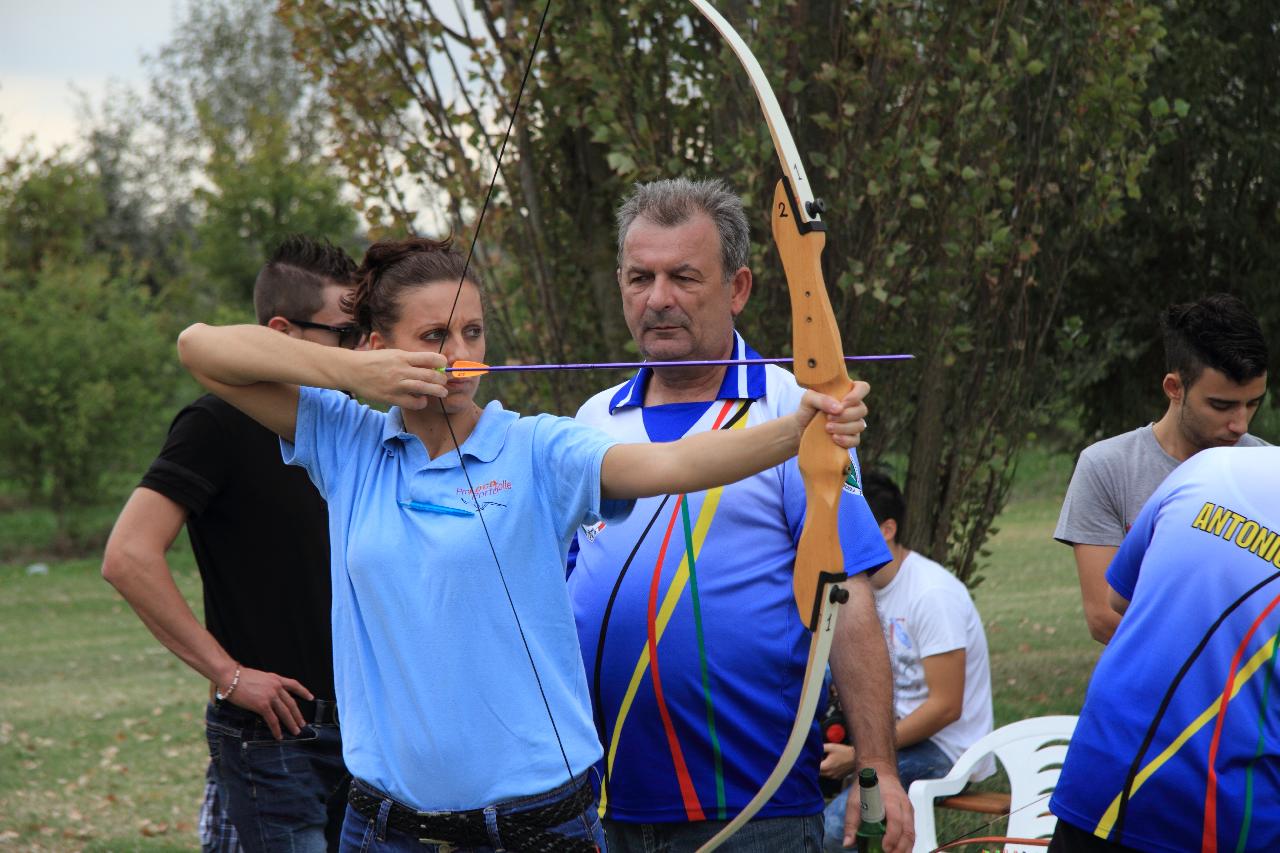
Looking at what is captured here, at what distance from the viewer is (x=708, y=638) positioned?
90.5 inches

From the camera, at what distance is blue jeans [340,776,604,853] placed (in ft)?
6.22

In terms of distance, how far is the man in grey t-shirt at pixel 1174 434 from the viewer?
120 inches

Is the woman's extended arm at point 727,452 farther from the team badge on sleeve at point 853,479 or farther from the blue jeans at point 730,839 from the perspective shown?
the blue jeans at point 730,839

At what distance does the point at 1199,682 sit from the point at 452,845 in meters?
1.09

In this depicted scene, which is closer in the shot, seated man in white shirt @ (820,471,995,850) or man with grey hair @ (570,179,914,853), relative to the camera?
man with grey hair @ (570,179,914,853)

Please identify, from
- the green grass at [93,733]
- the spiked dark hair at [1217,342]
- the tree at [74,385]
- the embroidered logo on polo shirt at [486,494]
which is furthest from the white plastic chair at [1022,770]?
the tree at [74,385]

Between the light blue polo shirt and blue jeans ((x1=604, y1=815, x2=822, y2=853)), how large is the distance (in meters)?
0.42

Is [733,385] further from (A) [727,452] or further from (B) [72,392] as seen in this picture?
(B) [72,392]

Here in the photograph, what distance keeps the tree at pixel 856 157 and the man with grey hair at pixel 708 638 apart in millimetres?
2151

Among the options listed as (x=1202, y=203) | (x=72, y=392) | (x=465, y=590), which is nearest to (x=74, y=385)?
(x=72, y=392)

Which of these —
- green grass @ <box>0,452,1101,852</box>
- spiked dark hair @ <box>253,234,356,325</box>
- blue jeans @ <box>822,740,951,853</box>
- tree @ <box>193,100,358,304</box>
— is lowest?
green grass @ <box>0,452,1101,852</box>

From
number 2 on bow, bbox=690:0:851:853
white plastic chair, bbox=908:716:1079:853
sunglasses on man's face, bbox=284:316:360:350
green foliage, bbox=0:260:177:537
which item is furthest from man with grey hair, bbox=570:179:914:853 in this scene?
green foliage, bbox=0:260:177:537

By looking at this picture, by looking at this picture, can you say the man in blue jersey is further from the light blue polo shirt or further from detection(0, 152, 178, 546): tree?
detection(0, 152, 178, 546): tree

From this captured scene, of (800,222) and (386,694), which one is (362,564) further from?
(800,222)
